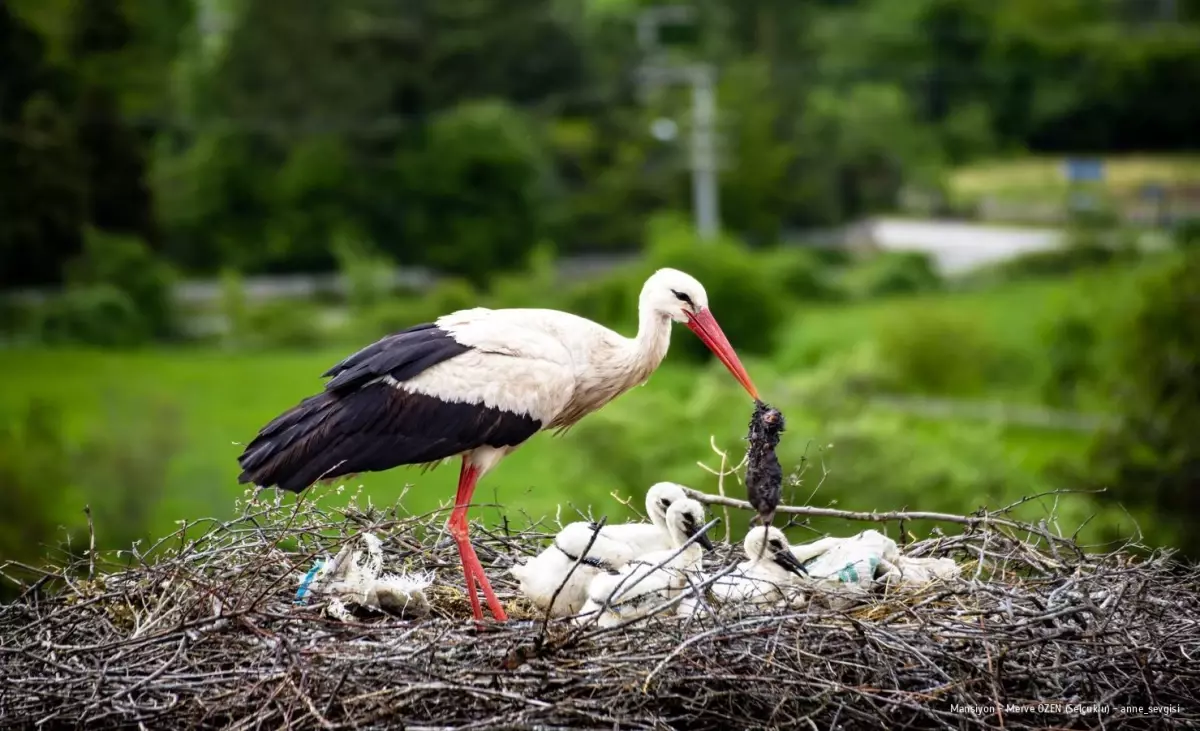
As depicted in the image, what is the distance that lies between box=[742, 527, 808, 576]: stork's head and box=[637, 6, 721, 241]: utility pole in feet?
146

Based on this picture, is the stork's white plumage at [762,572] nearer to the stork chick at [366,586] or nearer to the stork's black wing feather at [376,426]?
the stork's black wing feather at [376,426]

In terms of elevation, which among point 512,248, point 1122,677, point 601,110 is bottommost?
point 512,248

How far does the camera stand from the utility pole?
5431cm

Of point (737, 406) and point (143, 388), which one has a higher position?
point (737, 406)

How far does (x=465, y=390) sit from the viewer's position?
7.31 meters

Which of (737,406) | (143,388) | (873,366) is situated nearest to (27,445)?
(143,388)

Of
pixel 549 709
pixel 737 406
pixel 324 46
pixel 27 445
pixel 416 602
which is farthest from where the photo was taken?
pixel 324 46

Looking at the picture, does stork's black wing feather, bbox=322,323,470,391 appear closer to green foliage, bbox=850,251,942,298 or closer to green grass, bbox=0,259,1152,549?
green grass, bbox=0,259,1152,549

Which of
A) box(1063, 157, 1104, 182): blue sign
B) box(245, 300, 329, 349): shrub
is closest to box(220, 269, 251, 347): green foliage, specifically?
box(245, 300, 329, 349): shrub

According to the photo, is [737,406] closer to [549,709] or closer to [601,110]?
[549,709]

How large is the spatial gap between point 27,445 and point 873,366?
1630 cm

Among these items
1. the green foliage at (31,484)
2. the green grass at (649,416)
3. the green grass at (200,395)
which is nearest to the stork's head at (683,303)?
the green grass at (649,416)

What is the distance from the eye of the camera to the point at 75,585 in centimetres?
718

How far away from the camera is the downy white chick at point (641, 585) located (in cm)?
653
